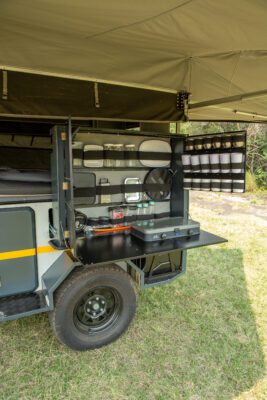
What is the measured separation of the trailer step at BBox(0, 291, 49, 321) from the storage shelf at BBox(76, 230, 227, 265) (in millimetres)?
493

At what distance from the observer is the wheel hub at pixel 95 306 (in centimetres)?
217

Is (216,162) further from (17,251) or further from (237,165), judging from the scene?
(17,251)

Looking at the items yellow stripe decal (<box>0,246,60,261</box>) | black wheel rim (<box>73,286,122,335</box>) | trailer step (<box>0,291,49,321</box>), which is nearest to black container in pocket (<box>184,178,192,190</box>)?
black wheel rim (<box>73,286,122,335</box>)

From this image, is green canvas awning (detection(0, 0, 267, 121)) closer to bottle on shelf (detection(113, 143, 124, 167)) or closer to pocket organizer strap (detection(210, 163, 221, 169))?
bottle on shelf (detection(113, 143, 124, 167))

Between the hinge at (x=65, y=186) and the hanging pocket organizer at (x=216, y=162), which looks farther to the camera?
the hanging pocket organizer at (x=216, y=162)

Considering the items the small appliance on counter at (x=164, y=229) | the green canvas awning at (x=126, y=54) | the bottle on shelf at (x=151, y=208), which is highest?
the green canvas awning at (x=126, y=54)

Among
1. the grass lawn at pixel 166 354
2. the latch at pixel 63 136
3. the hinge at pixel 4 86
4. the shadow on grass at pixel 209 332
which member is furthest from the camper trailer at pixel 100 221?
the hinge at pixel 4 86

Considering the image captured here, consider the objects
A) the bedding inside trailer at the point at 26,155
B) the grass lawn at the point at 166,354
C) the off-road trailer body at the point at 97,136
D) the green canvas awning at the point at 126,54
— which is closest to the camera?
the green canvas awning at the point at 126,54

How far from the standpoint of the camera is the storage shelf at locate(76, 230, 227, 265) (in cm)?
192

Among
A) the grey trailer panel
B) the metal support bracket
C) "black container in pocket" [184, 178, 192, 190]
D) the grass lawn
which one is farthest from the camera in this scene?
the metal support bracket

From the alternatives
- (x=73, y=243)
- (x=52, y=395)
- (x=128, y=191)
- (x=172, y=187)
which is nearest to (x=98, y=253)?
(x=73, y=243)

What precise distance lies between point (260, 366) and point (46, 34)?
279 cm

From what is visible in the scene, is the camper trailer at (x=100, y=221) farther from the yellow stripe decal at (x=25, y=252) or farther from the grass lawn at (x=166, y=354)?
the grass lawn at (x=166, y=354)

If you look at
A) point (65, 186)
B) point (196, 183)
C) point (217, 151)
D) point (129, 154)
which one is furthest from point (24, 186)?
point (217, 151)
